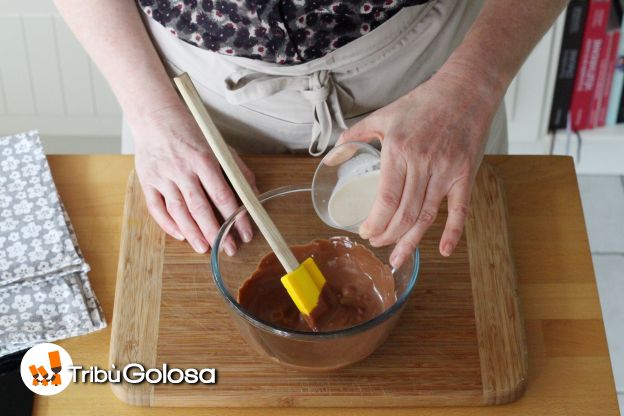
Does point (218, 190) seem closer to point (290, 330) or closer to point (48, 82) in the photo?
point (290, 330)

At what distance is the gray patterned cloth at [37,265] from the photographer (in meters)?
0.89

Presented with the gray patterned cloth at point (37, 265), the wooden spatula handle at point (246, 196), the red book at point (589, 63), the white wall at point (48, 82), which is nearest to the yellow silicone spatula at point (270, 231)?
the wooden spatula handle at point (246, 196)

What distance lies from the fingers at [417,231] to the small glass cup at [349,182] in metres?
0.05

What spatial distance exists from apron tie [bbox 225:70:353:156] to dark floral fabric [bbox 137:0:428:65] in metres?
0.03

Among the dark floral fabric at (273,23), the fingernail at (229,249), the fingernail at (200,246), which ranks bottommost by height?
the fingernail at (200,246)

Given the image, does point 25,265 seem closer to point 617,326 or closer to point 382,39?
point 382,39

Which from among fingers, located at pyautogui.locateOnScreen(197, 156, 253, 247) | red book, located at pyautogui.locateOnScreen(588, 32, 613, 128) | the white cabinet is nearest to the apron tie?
fingers, located at pyautogui.locateOnScreen(197, 156, 253, 247)

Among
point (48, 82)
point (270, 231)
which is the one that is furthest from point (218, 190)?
point (48, 82)

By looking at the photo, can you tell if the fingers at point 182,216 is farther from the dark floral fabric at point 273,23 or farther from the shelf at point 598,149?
the shelf at point 598,149

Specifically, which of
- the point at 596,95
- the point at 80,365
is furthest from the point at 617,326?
the point at 80,365

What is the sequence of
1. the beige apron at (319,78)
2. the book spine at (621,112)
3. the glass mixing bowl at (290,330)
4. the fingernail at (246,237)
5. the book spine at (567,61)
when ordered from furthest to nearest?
1. the book spine at (621,112)
2. the book spine at (567,61)
3. the beige apron at (319,78)
4. the fingernail at (246,237)
5. the glass mixing bowl at (290,330)

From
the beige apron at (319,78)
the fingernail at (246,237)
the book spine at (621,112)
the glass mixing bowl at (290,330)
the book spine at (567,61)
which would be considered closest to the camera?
the glass mixing bowl at (290,330)

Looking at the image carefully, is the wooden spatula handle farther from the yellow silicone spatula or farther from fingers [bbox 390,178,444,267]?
fingers [bbox 390,178,444,267]

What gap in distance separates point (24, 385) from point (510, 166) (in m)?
0.64
